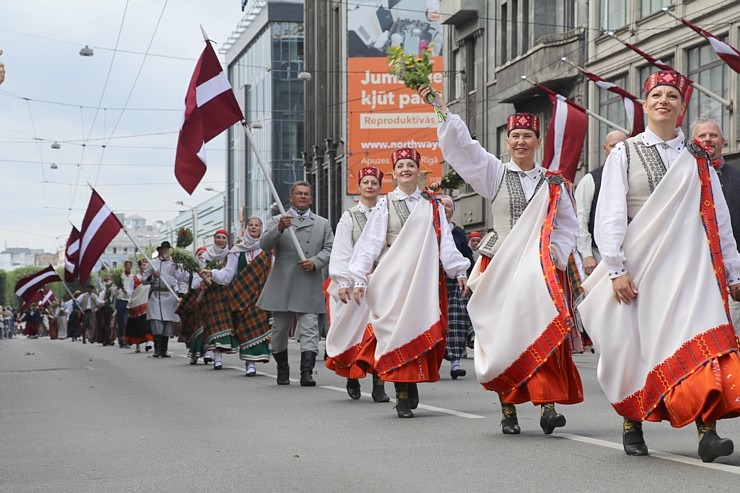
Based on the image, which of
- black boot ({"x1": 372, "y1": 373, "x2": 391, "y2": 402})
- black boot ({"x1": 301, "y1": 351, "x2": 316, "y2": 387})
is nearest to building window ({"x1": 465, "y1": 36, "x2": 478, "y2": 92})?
black boot ({"x1": 301, "y1": 351, "x2": 316, "y2": 387})

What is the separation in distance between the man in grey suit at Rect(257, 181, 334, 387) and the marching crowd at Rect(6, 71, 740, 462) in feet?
6.39

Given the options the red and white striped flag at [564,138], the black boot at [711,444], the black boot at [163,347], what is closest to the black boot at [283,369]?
the red and white striped flag at [564,138]

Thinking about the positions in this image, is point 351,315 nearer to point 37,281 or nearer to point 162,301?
point 162,301

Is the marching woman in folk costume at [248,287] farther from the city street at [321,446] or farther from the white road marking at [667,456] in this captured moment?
the white road marking at [667,456]

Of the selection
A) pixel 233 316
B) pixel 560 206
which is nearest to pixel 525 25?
pixel 233 316

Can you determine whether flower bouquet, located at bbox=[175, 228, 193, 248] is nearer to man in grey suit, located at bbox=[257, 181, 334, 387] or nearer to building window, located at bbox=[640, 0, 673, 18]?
man in grey suit, located at bbox=[257, 181, 334, 387]

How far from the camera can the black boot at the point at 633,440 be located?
275 inches

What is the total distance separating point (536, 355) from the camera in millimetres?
7977

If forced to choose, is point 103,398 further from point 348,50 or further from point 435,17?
point 348,50

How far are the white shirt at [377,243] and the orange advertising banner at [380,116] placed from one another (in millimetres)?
40547

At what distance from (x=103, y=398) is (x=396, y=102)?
41.1m

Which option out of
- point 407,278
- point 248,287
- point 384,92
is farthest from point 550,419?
point 384,92

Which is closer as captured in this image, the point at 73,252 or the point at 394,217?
the point at 394,217

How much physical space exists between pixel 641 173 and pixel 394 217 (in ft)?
12.4
